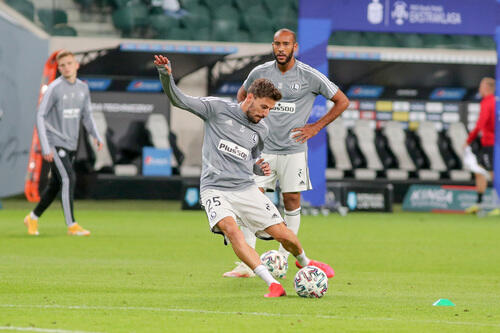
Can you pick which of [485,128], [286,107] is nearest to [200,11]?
[485,128]

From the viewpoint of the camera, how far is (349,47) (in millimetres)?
24531

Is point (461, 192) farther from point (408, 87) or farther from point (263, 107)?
point (263, 107)

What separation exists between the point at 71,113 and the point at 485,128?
9106mm

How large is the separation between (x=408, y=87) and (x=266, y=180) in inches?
646

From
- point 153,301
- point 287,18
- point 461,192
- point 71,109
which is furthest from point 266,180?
point 287,18

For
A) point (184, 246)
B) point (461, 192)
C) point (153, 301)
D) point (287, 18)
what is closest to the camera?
point (153, 301)

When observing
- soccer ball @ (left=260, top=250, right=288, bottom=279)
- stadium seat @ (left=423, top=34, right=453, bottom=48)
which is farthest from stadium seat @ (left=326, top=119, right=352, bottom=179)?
soccer ball @ (left=260, top=250, right=288, bottom=279)

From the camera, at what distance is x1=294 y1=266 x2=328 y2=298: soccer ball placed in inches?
291

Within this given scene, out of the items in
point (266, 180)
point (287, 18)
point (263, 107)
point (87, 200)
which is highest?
point (287, 18)

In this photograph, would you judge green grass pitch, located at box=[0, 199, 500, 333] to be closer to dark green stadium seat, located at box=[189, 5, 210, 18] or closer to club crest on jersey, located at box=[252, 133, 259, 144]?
club crest on jersey, located at box=[252, 133, 259, 144]

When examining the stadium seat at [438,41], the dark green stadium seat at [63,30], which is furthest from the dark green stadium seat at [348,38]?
the dark green stadium seat at [63,30]

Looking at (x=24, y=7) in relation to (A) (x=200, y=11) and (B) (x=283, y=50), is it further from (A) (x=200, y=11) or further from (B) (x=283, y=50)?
(B) (x=283, y=50)

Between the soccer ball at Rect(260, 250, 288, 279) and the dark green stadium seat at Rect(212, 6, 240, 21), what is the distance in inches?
638

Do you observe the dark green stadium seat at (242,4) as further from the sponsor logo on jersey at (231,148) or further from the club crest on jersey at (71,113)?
the sponsor logo on jersey at (231,148)
